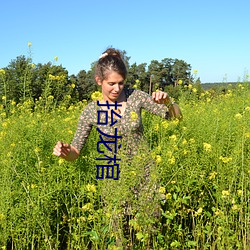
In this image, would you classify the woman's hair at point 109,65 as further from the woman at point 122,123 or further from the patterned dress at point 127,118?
the patterned dress at point 127,118

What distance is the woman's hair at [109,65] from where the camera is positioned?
231 cm

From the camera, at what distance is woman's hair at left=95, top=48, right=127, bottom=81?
7.58 ft

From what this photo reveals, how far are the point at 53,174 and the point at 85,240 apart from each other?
0.45 metres

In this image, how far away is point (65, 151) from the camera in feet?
7.27

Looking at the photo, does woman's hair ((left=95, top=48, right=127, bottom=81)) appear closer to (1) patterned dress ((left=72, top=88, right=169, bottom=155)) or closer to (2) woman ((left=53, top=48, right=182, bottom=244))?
(2) woman ((left=53, top=48, right=182, bottom=244))

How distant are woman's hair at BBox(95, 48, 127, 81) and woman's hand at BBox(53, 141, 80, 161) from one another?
0.47 metres

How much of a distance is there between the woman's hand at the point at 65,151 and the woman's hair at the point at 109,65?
47cm

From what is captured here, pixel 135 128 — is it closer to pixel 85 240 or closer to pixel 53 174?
pixel 53 174

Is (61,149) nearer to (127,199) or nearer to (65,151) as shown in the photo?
(65,151)

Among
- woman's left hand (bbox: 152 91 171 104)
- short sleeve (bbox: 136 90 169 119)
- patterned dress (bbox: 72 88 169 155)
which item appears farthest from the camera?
short sleeve (bbox: 136 90 169 119)

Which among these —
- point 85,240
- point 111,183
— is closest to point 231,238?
point 111,183

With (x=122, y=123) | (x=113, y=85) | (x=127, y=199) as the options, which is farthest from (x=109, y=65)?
(x=127, y=199)

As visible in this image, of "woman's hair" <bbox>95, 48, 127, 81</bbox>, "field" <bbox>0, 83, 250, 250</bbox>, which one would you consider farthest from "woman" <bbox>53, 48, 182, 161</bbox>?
"field" <bbox>0, 83, 250, 250</bbox>

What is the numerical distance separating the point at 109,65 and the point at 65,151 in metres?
0.58
